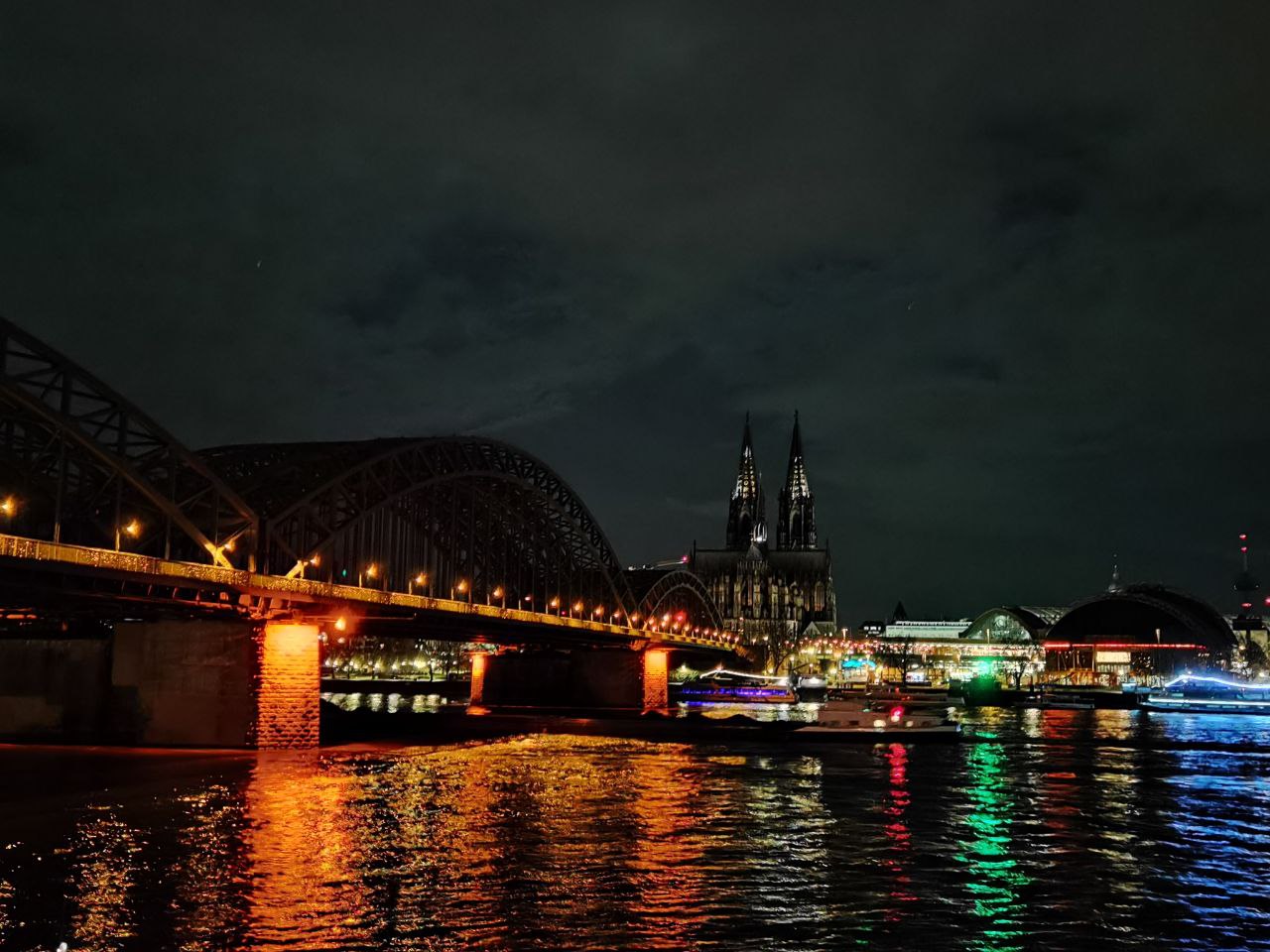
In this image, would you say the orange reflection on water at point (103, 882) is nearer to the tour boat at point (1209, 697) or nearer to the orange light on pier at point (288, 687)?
the orange light on pier at point (288, 687)

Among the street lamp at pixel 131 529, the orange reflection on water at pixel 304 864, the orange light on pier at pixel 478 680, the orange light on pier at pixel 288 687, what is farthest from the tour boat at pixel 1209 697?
the street lamp at pixel 131 529

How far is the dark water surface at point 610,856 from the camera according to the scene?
22.7 meters

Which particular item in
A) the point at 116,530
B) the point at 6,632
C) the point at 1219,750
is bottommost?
the point at 1219,750

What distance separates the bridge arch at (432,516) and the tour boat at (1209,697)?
65194 millimetres

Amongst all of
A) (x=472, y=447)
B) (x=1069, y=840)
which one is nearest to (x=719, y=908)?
(x=1069, y=840)

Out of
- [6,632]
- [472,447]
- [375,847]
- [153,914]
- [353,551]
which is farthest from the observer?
[472,447]

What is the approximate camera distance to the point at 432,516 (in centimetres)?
9181

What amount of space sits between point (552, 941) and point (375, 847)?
11.3 m

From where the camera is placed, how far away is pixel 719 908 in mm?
24500

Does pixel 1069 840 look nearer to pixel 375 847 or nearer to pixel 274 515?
pixel 375 847

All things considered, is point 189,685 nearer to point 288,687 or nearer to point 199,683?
point 199,683

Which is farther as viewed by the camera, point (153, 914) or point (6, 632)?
point (6, 632)

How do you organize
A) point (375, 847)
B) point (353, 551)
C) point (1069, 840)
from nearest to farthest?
point (375, 847)
point (1069, 840)
point (353, 551)

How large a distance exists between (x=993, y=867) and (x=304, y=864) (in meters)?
17.4
